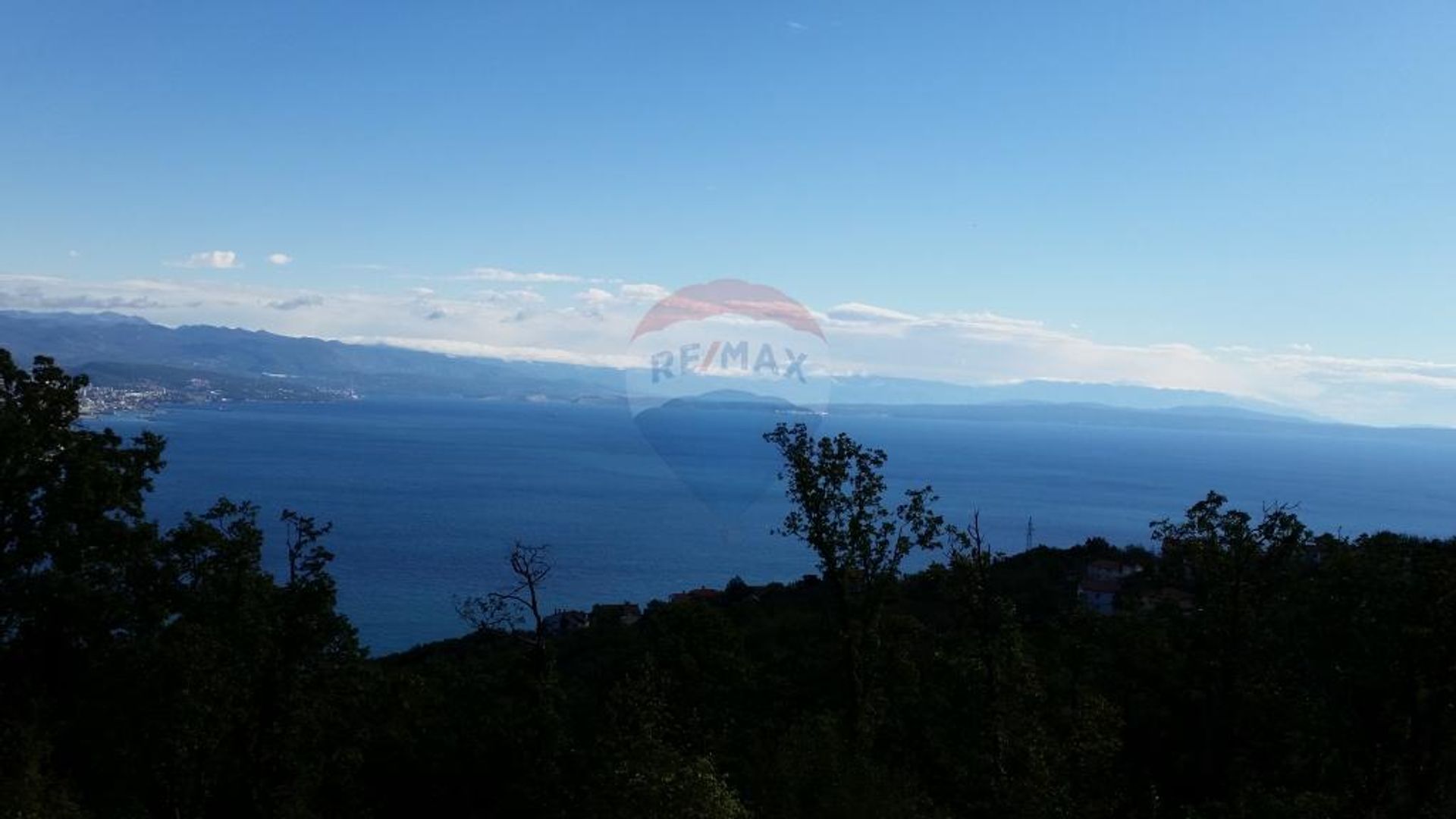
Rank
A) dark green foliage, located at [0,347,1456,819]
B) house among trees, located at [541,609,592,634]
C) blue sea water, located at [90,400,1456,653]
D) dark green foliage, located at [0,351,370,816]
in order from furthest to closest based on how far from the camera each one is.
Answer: blue sea water, located at [90,400,1456,653] < house among trees, located at [541,609,592,634] < dark green foliage, located at [0,351,370,816] < dark green foliage, located at [0,347,1456,819]

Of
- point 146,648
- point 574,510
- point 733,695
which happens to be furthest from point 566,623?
point 574,510

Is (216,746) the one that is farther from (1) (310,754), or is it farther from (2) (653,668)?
(2) (653,668)

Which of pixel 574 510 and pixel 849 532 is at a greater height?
pixel 849 532

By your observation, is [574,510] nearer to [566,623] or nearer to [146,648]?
[566,623]

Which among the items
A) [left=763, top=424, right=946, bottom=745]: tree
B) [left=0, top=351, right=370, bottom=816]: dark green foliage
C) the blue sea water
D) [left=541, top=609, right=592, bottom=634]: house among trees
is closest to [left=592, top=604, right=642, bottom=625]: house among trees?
[left=541, top=609, right=592, bottom=634]: house among trees

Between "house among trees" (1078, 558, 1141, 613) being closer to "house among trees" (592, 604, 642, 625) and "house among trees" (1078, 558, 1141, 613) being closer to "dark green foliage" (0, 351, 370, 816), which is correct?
"house among trees" (592, 604, 642, 625)

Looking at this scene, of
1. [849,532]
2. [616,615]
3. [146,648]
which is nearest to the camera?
[146,648]

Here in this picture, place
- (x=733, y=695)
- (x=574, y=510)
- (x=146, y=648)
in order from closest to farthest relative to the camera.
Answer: (x=146, y=648) → (x=733, y=695) → (x=574, y=510)

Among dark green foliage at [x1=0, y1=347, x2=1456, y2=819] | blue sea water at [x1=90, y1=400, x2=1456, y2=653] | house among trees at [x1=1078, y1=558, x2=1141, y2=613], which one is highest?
dark green foliage at [x1=0, y1=347, x2=1456, y2=819]

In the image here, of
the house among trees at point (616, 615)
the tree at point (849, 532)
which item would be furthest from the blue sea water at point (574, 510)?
the tree at point (849, 532)
